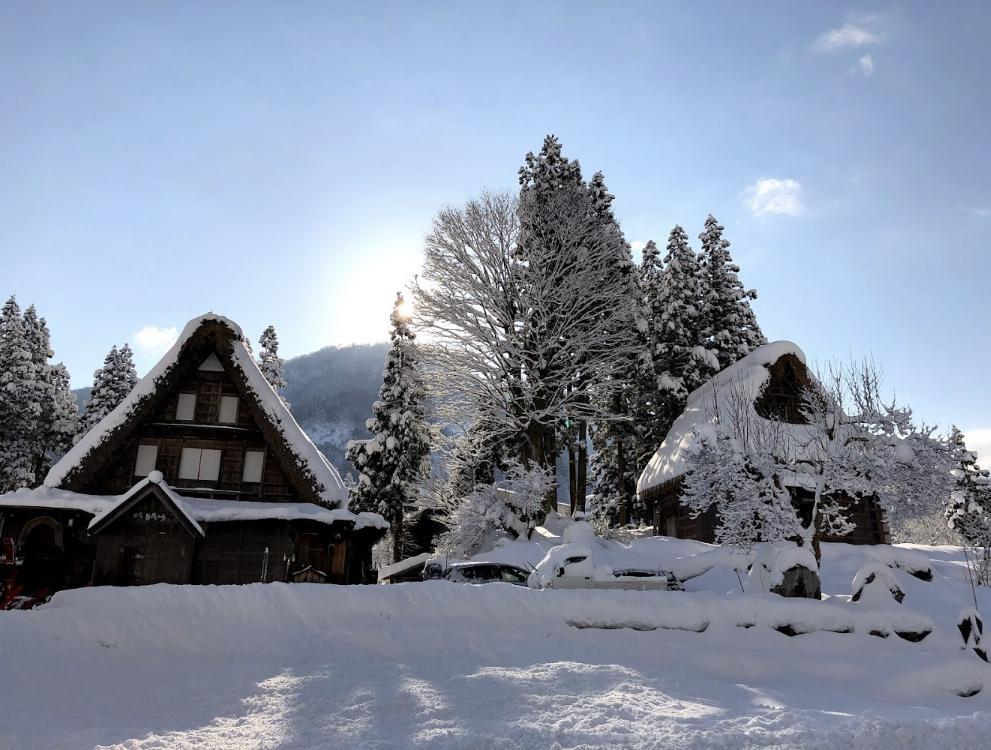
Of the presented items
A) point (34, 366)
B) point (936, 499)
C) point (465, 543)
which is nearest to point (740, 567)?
point (936, 499)

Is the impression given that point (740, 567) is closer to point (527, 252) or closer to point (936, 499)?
point (936, 499)

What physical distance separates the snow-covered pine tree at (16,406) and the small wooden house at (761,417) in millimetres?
34034

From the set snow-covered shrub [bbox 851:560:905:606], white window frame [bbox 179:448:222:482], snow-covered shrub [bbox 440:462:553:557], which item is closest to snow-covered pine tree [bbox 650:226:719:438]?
snow-covered shrub [bbox 440:462:553:557]

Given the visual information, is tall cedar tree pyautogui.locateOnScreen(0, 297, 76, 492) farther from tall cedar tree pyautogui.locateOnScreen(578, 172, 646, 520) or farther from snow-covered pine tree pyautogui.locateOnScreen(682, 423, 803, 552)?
snow-covered pine tree pyautogui.locateOnScreen(682, 423, 803, 552)

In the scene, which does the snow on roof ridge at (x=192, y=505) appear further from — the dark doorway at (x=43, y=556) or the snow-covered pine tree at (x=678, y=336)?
the snow-covered pine tree at (x=678, y=336)

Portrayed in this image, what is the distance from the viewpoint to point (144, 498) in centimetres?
1884

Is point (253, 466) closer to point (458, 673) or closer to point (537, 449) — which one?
point (537, 449)

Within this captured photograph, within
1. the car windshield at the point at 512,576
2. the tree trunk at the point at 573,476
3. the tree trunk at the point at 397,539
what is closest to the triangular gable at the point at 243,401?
the car windshield at the point at 512,576

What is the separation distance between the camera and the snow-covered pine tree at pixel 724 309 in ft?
117

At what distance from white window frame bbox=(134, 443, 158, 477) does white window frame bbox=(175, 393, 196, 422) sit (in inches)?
48.7

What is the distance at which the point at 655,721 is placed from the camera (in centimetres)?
627

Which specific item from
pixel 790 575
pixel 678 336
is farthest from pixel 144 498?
pixel 678 336

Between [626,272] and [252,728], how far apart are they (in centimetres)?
2927

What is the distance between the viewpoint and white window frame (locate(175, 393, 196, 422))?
22172 mm
